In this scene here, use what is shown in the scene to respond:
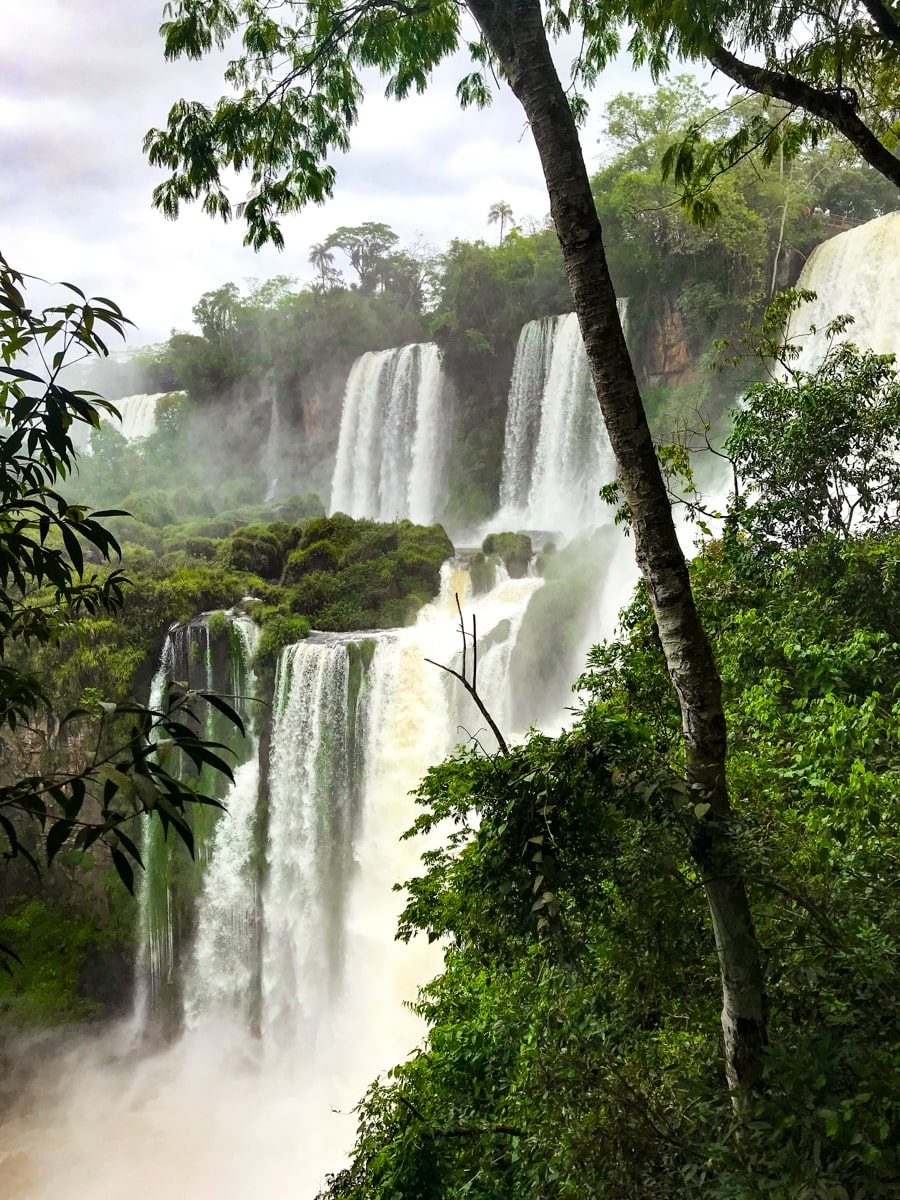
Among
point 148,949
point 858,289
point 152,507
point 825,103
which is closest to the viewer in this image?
point 825,103

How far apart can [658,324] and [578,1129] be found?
1634 cm

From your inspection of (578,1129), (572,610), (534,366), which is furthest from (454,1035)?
(534,366)

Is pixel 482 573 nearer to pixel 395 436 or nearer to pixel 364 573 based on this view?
pixel 364 573

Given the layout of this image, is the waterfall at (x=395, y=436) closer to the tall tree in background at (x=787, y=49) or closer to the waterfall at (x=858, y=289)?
the waterfall at (x=858, y=289)

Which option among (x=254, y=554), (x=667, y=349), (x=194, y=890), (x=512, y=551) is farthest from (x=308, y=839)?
(x=667, y=349)

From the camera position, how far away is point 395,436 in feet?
66.9

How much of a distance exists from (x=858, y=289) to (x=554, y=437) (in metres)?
6.13

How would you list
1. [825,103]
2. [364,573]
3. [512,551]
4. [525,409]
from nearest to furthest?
[825,103] → [512,551] → [364,573] → [525,409]

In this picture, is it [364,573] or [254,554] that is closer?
[364,573]

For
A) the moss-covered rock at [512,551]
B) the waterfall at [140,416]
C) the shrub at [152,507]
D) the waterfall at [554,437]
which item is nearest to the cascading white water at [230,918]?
the moss-covered rock at [512,551]

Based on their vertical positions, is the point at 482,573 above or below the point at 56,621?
above

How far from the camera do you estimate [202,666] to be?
13.4m

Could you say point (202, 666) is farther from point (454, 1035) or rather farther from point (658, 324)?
point (658, 324)

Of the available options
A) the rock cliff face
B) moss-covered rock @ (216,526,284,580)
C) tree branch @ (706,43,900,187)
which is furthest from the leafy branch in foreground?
the rock cliff face
